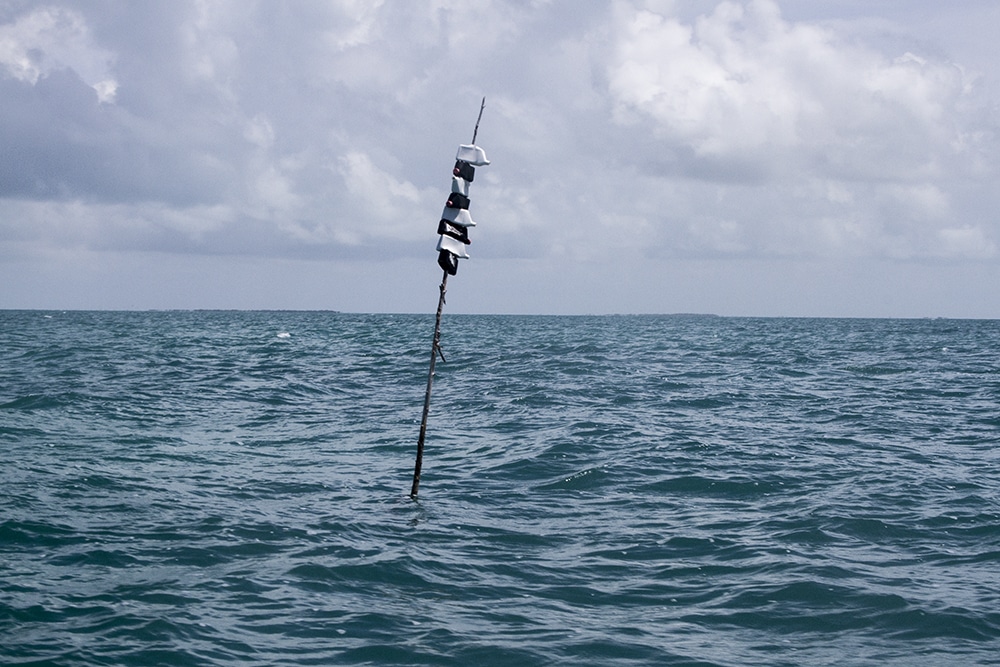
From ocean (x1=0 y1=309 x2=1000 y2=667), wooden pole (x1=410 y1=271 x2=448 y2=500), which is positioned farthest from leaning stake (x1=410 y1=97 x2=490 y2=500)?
ocean (x1=0 y1=309 x2=1000 y2=667)

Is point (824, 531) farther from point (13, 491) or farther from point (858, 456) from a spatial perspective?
point (13, 491)

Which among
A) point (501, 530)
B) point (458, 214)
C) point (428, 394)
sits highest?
point (458, 214)

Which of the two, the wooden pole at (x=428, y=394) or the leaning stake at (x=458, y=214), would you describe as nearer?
the leaning stake at (x=458, y=214)

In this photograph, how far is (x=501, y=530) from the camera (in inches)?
601

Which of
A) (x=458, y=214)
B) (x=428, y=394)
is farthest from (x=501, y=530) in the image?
(x=458, y=214)

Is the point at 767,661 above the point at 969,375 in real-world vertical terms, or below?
below

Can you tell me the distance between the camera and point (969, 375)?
4141 centimetres

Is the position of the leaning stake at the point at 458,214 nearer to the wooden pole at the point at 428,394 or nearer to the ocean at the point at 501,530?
the wooden pole at the point at 428,394

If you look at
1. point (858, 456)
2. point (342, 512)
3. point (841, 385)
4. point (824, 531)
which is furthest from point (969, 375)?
point (342, 512)

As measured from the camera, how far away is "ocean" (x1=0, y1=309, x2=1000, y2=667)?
10.4 meters

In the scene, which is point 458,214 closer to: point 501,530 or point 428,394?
point 428,394

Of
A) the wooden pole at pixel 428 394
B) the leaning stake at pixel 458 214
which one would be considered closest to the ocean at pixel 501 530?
the wooden pole at pixel 428 394

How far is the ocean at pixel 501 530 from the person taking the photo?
1045cm

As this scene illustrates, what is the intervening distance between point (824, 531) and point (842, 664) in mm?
5263
